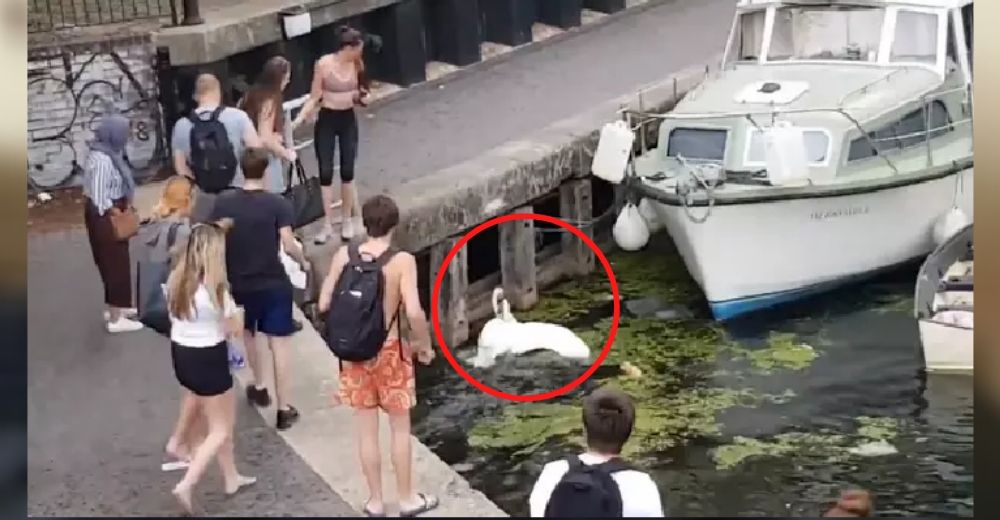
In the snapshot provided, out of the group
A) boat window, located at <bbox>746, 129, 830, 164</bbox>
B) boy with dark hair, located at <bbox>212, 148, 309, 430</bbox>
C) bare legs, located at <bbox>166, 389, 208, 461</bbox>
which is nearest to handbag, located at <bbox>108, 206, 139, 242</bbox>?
boy with dark hair, located at <bbox>212, 148, 309, 430</bbox>

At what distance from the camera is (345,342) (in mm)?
2646

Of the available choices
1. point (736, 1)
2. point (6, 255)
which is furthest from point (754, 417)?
point (6, 255)

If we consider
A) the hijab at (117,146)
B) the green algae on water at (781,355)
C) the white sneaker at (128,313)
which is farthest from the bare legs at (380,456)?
the green algae on water at (781,355)

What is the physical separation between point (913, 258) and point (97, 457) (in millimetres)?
1851

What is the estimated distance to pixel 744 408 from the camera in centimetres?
329

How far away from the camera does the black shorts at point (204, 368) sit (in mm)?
2764

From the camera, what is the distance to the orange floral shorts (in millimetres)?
2689

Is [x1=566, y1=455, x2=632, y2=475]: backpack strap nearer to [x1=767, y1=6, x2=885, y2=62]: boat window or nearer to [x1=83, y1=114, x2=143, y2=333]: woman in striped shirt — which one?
[x1=83, y1=114, x2=143, y2=333]: woman in striped shirt

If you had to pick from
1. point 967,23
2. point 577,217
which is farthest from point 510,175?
point 967,23

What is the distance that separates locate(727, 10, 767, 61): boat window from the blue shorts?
1521 mm

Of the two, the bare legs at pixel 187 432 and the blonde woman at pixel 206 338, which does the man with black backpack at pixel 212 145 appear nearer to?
the blonde woman at pixel 206 338

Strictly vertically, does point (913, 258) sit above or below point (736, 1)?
below

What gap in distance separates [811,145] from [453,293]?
3.75 ft

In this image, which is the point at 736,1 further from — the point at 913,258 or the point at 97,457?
the point at 97,457
